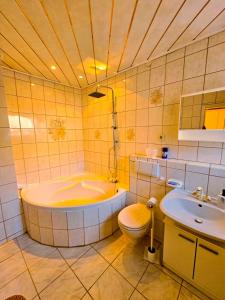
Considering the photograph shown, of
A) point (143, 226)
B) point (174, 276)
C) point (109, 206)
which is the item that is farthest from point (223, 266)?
point (109, 206)

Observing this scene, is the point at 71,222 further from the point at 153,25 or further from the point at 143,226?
the point at 153,25

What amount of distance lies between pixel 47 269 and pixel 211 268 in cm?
157

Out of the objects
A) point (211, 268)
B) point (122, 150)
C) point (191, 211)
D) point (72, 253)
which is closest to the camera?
point (211, 268)

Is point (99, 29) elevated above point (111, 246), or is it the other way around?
point (99, 29)

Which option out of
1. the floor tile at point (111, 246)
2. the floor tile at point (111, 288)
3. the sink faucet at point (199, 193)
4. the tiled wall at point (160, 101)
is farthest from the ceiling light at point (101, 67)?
the floor tile at point (111, 288)

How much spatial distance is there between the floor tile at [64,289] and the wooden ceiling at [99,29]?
235 cm

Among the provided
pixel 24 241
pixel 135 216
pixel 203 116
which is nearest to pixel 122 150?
pixel 135 216

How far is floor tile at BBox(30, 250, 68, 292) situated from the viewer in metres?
1.32

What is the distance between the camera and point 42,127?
2377 millimetres

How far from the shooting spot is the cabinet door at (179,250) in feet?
3.94

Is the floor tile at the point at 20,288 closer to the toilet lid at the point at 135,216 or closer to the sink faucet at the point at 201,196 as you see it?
the toilet lid at the point at 135,216

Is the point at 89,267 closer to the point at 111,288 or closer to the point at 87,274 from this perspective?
the point at 87,274

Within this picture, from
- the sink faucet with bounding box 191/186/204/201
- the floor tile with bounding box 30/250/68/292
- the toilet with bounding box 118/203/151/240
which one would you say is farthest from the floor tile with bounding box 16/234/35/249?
the sink faucet with bounding box 191/186/204/201

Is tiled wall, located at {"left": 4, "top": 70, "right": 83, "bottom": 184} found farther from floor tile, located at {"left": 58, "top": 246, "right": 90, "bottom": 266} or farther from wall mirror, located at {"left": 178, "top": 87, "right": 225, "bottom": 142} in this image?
wall mirror, located at {"left": 178, "top": 87, "right": 225, "bottom": 142}
